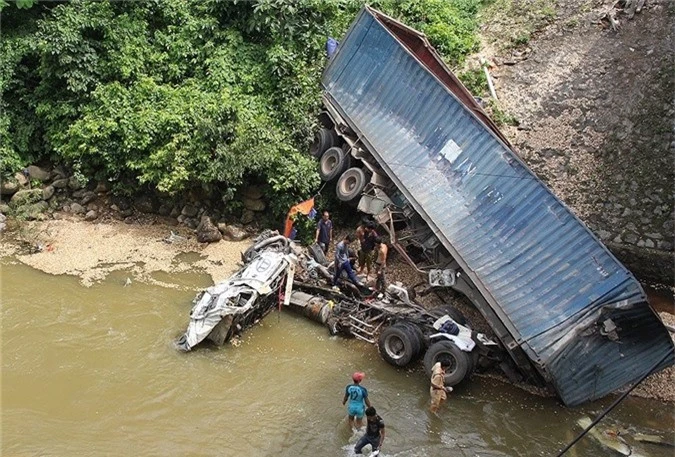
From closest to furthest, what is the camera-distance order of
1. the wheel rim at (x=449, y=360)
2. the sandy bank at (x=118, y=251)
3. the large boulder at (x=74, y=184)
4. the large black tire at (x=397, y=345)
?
the wheel rim at (x=449, y=360)
the large black tire at (x=397, y=345)
the sandy bank at (x=118, y=251)
the large boulder at (x=74, y=184)

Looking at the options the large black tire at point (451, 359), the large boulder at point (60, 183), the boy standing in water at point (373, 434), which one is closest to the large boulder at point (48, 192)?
the large boulder at point (60, 183)

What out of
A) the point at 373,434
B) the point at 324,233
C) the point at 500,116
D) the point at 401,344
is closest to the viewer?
the point at 373,434

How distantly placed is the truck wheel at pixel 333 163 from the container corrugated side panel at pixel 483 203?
0.76 m

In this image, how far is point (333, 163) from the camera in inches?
561

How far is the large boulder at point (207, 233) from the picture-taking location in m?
13.6

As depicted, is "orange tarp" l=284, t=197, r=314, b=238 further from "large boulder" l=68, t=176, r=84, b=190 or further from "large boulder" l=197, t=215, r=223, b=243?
"large boulder" l=68, t=176, r=84, b=190

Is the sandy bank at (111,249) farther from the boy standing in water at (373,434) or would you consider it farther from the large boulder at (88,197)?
the boy standing in water at (373,434)

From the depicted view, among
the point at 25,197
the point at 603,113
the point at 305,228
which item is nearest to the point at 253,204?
the point at 305,228

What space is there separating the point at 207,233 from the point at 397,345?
5.39 meters

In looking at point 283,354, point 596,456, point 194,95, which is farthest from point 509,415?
point 194,95

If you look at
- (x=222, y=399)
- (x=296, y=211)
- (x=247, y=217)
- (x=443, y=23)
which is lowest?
(x=247, y=217)

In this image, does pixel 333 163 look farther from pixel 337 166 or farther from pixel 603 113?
pixel 603 113

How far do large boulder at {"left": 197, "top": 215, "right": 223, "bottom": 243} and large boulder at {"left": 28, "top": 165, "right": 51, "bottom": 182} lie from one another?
410 cm

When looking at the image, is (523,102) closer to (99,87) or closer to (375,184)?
(375,184)
